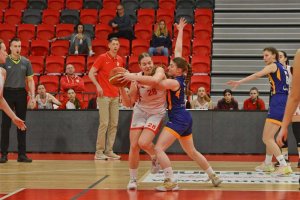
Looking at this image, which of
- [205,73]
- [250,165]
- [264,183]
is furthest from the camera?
[205,73]

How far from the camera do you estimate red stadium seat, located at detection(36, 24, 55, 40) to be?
16359 mm

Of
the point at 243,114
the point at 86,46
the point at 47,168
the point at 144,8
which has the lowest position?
the point at 47,168

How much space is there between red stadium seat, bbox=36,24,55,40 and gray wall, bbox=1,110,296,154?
5.01 metres

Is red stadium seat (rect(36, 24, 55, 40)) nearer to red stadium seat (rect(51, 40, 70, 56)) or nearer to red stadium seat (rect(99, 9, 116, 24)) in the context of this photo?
red stadium seat (rect(51, 40, 70, 56))

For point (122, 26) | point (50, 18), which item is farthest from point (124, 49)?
point (50, 18)

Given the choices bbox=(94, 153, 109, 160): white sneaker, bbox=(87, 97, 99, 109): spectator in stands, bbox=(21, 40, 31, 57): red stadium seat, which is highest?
bbox=(21, 40, 31, 57): red stadium seat

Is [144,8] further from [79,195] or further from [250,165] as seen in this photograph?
[79,195]

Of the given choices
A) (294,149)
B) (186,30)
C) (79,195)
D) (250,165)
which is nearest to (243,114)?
(294,149)

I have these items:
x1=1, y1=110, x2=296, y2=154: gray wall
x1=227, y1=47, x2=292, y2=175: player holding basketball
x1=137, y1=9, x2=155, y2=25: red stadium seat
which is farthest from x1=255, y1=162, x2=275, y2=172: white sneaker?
x1=137, y1=9, x2=155, y2=25: red stadium seat

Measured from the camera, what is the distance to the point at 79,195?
20.0 feet

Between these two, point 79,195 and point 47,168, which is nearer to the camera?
point 79,195

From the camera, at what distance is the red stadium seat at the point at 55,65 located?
47.8 ft

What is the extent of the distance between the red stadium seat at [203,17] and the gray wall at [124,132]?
5597 mm

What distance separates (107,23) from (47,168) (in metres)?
8.55
